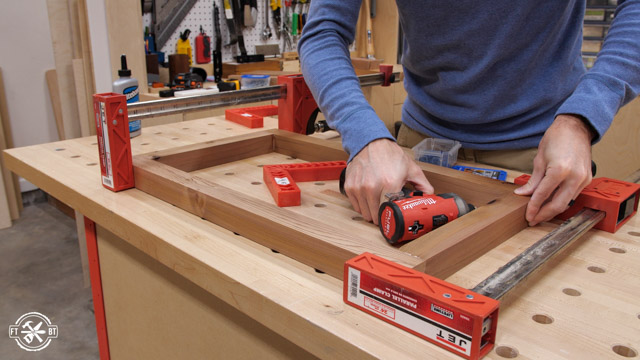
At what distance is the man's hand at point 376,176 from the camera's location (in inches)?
31.7

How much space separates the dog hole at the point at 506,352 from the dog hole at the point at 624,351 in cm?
11

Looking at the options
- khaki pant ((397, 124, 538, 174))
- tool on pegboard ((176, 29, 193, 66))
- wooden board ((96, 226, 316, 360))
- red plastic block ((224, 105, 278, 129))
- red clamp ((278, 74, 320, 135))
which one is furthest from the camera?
tool on pegboard ((176, 29, 193, 66))

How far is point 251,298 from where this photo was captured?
2.09 feet

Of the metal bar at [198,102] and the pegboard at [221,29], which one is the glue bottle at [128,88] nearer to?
the metal bar at [198,102]

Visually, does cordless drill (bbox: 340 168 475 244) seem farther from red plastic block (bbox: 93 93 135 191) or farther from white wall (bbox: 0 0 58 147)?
white wall (bbox: 0 0 58 147)

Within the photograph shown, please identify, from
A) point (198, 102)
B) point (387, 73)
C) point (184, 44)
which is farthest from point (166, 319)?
point (184, 44)

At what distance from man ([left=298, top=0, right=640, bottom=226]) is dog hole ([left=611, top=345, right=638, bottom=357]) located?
0.31 meters

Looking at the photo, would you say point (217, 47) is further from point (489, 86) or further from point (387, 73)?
point (489, 86)

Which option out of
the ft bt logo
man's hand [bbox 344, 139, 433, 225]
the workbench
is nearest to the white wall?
the ft bt logo

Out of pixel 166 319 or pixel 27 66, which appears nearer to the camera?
pixel 166 319

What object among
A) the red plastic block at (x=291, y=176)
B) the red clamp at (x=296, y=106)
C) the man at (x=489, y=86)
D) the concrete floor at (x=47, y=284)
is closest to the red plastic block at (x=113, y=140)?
the red plastic block at (x=291, y=176)

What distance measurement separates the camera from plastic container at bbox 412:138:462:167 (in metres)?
1.16

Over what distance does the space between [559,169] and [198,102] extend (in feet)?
2.60

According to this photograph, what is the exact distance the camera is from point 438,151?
1.18 metres
